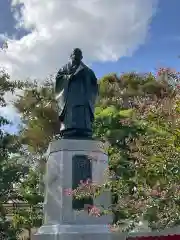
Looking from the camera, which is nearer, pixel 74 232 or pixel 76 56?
pixel 74 232

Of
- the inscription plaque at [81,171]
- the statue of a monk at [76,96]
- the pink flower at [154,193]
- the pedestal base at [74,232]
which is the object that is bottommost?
the pedestal base at [74,232]

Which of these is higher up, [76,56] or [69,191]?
[76,56]

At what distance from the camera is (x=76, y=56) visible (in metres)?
12.2

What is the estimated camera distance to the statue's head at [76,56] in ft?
39.9

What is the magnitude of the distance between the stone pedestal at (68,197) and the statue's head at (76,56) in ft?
7.36

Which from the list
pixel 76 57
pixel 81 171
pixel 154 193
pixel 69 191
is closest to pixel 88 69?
pixel 76 57

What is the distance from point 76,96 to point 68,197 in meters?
2.69

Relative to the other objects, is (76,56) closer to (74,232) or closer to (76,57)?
(76,57)

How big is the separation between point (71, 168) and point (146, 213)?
15.6 ft

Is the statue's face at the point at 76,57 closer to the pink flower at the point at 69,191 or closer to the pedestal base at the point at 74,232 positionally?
the pink flower at the point at 69,191

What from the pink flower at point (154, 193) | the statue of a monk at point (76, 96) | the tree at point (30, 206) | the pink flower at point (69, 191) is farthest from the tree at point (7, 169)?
the pink flower at point (154, 193)

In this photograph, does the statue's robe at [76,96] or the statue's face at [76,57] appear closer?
the statue's robe at [76,96]

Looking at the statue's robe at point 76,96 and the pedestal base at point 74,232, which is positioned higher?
the statue's robe at point 76,96

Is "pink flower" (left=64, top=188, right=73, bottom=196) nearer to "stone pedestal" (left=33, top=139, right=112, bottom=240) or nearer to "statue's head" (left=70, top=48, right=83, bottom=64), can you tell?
"stone pedestal" (left=33, top=139, right=112, bottom=240)
